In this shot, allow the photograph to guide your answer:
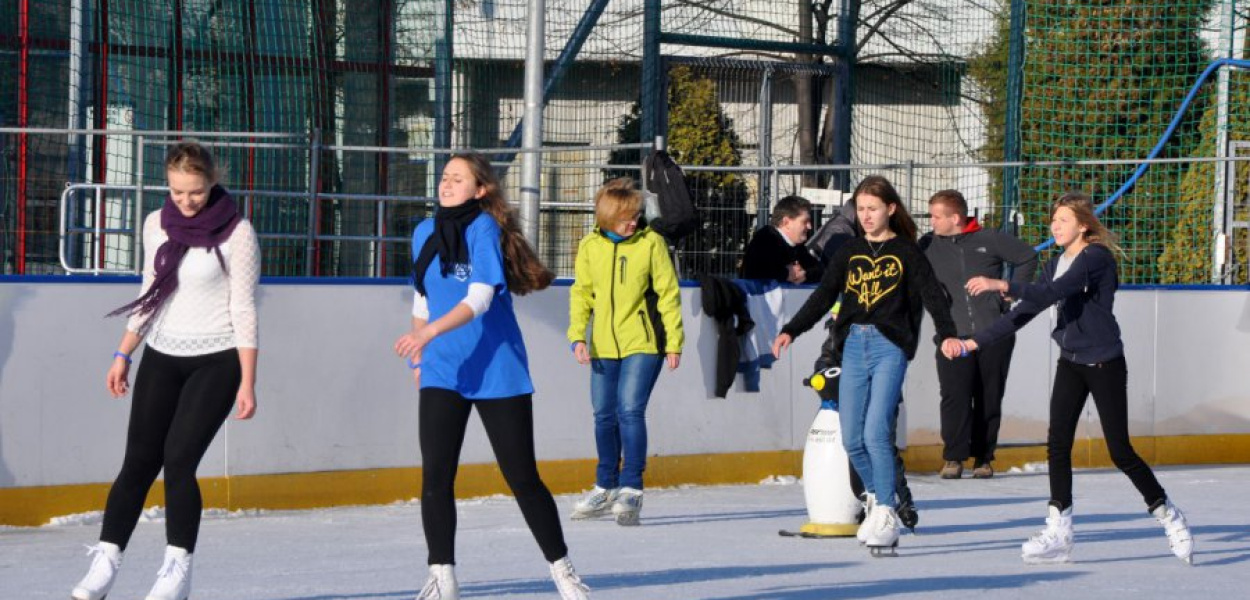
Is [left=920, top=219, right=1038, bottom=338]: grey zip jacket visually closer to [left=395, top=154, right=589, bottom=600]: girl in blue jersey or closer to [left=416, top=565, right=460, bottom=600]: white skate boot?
[left=395, top=154, right=589, bottom=600]: girl in blue jersey

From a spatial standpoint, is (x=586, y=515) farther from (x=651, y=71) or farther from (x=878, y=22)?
(x=878, y=22)

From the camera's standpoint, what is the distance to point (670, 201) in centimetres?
1028

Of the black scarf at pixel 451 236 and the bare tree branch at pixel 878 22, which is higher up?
the bare tree branch at pixel 878 22

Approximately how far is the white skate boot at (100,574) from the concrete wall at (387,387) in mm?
3035

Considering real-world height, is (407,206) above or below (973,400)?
above

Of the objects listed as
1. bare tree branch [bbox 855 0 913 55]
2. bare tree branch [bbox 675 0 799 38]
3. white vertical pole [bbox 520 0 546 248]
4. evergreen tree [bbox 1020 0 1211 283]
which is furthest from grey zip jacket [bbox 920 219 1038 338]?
bare tree branch [bbox 855 0 913 55]

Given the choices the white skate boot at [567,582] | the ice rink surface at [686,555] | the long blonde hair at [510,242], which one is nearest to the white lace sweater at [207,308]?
the long blonde hair at [510,242]

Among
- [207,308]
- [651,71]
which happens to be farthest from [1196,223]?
[207,308]

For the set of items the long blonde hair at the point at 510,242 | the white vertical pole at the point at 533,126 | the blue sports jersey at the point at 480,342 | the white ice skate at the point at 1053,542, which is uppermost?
the white vertical pole at the point at 533,126

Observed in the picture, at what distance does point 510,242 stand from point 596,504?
337 centimetres

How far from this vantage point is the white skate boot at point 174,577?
6.29 meters

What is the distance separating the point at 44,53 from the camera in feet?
44.9

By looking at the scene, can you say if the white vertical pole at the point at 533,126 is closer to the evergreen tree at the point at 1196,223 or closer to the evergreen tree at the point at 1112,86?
the evergreen tree at the point at 1196,223

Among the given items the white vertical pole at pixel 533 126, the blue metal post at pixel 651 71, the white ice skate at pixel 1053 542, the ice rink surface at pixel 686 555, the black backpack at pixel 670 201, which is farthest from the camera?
the blue metal post at pixel 651 71
